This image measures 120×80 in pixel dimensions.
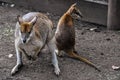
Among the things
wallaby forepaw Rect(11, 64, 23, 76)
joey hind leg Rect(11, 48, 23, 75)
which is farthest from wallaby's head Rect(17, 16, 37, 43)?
wallaby forepaw Rect(11, 64, 23, 76)

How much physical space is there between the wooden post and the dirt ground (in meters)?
0.12

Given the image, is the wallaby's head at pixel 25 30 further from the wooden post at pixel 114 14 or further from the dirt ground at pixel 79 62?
the wooden post at pixel 114 14

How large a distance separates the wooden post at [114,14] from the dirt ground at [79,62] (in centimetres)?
12

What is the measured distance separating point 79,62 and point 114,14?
1.33 meters

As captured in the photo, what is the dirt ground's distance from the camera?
214 inches

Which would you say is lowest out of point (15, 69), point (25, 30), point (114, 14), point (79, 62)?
point (79, 62)

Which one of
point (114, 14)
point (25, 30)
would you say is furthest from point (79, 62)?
point (114, 14)

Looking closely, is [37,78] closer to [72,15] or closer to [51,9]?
[72,15]

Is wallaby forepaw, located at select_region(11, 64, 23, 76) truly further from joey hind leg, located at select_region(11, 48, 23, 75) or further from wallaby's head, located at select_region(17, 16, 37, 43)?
wallaby's head, located at select_region(17, 16, 37, 43)

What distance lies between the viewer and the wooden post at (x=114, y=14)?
21.7 ft

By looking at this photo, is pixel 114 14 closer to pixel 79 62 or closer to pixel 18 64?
pixel 79 62

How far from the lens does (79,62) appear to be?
19.0 ft

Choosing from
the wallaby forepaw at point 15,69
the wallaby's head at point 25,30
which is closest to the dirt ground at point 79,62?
the wallaby forepaw at point 15,69

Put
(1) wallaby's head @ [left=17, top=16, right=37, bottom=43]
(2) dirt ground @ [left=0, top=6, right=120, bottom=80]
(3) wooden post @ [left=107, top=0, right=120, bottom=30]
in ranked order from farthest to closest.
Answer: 1. (3) wooden post @ [left=107, top=0, right=120, bottom=30]
2. (2) dirt ground @ [left=0, top=6, right=120, bottom=80]
3. (1) wallaby's head @ [left=17, top=16, right=37, bottom=43]
